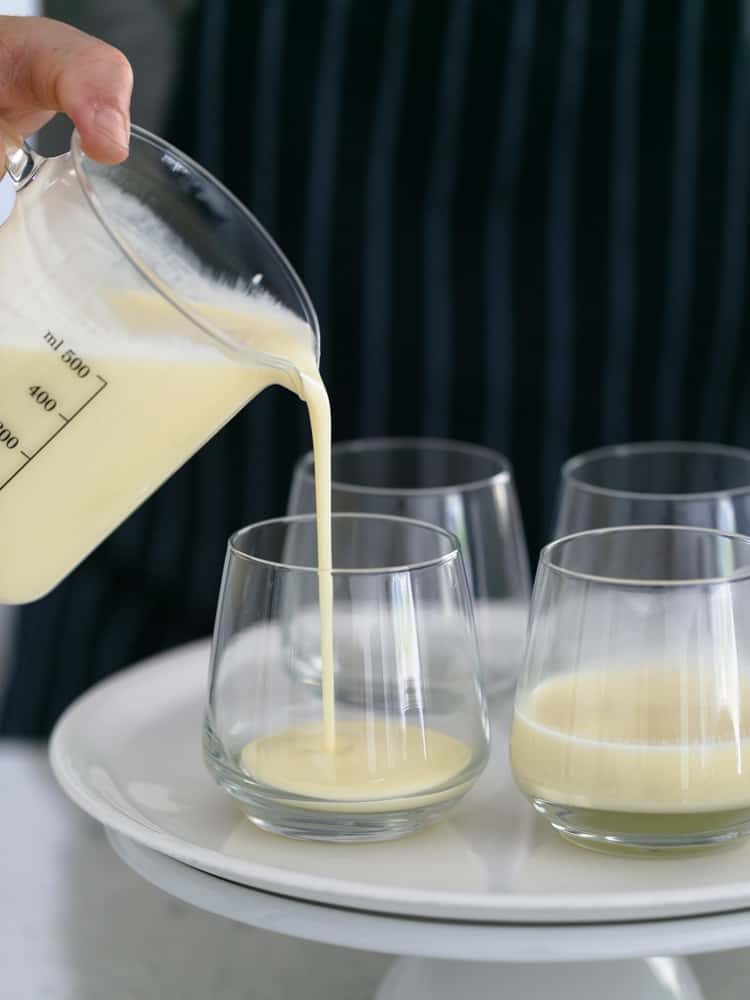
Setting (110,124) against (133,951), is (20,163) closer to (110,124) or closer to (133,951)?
(110,124)

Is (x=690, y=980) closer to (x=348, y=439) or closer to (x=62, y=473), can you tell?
(x=62, y=473)

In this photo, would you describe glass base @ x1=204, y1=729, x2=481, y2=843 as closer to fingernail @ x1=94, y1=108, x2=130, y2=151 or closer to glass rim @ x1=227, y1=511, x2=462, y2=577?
glass rim @ x1=227, y1=511, x2=462, y2=577

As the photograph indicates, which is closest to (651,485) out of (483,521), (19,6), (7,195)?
(483,521)

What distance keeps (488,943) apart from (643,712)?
0.14 meters

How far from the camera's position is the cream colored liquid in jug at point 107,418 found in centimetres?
77

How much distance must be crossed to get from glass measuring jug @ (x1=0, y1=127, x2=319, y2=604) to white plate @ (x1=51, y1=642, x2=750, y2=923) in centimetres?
14

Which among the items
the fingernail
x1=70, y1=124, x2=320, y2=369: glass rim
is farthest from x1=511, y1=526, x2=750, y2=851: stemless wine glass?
the fingernail

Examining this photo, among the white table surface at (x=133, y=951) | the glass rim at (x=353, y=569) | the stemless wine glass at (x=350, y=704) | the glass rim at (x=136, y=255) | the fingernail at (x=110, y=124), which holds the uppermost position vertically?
the fingernail at (x=110, y=124)

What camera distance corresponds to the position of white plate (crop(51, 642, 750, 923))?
27.1 inches

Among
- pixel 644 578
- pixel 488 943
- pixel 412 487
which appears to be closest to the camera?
pixel 488 943

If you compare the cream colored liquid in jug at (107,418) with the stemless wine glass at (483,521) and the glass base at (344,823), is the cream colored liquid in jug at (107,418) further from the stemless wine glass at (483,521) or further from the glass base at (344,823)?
the stemless wine glass at (483,521)

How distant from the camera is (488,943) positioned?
686 millimetres

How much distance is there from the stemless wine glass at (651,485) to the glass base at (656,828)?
0.92 ft

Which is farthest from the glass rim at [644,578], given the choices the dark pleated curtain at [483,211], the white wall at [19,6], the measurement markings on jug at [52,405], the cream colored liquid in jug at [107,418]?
the white wall at [19,6]
